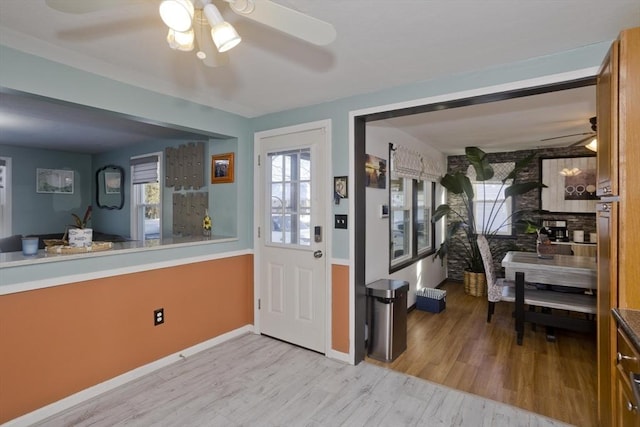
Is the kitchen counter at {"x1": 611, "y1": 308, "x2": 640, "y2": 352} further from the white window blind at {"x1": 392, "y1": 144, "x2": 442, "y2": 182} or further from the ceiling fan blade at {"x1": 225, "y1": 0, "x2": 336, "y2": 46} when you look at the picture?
the white window blind at {"x1": 392, "y1": 144, "x2": 442, "y2": 182}

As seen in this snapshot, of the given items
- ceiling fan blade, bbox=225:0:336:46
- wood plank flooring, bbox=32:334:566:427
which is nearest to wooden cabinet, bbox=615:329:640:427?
wood plank flooring, bbox=32:334:566:427

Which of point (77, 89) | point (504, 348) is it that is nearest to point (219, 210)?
point (77, 89)

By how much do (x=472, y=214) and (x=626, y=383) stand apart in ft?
12.8

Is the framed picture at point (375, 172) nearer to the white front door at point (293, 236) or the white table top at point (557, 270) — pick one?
the white front door at point (293, 236)

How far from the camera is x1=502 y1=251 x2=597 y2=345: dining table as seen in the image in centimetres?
305

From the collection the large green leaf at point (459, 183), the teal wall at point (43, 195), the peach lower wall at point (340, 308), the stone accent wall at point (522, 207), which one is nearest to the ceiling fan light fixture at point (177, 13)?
the peach lower wall at point (340, 308)

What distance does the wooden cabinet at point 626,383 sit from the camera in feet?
3.98

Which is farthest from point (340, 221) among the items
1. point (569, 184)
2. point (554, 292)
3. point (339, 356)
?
point (569, 184)

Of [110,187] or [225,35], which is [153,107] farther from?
[110,187]

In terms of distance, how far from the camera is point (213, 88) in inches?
105

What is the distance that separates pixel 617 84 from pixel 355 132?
1.65 m

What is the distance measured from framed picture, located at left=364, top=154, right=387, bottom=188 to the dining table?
5.04ft

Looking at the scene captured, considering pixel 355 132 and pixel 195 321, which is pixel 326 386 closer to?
pixel 195 321

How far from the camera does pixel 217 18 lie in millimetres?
1127
